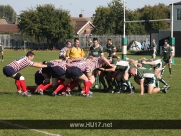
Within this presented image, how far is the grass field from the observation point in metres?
8.78

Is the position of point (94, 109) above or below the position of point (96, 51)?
below

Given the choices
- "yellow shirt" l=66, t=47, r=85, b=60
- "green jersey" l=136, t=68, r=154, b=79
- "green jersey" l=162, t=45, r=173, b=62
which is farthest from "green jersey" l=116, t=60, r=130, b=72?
"green jersey" l=162, t=45, r=173, b=62

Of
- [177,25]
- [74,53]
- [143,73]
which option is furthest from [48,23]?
[143,73]

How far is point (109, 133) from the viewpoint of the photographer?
863cm

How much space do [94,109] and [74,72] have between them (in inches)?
91.8

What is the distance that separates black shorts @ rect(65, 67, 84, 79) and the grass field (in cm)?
63

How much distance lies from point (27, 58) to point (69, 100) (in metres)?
1.74

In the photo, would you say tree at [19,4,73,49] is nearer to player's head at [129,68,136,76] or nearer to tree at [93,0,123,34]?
tree at [93,0,123,34]

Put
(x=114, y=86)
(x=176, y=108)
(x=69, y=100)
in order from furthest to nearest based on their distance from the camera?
(x=114, y=86) < (x=69, y=100) < (x=176, y=108)

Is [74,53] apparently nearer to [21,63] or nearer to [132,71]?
[132,71]

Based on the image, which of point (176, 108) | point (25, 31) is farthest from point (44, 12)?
point (176, 108)

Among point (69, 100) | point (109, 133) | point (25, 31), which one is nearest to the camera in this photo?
point (109, 133)

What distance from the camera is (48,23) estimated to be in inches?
2675

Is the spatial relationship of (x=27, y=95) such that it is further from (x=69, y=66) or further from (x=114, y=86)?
(x=114, y=86)
